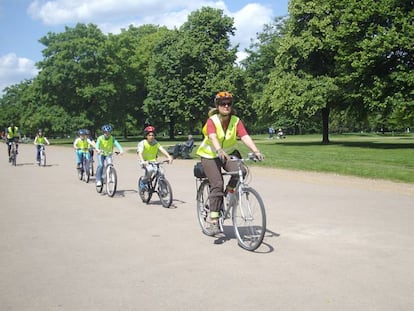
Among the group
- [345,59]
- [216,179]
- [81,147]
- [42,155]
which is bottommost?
[42,155]

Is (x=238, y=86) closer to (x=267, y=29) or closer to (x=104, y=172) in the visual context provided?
(x=267, y=29)

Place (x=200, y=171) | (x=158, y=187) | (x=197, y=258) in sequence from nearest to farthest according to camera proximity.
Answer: (x=197, y=258)
(x=200, y=171)
(x=158, y=187)

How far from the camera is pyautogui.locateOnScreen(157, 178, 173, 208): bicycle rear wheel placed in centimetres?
924

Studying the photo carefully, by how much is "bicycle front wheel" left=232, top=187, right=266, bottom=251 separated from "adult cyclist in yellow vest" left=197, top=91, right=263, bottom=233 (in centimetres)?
35

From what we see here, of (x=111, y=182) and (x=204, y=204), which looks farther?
(x=111, y=182)

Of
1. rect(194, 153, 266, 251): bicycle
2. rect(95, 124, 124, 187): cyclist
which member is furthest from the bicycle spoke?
rect(194, 153, 266, 251): bicycle

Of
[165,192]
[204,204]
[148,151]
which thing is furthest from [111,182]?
[204,204]

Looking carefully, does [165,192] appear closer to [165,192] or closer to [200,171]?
[165,192]

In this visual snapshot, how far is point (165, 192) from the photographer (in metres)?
9.38

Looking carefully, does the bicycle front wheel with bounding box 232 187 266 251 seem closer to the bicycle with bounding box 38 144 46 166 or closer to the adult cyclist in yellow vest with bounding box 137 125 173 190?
the adult cyclist in yellow vest with bounding box 137 125 173 190

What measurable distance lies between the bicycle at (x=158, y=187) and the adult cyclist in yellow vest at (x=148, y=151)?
0.30ft

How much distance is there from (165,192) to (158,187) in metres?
0.31

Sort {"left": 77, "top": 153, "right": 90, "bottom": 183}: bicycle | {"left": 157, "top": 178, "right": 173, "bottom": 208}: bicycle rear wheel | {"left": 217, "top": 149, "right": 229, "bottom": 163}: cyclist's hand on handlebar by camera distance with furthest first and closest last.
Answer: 1. {"left": 77, "top": 153, "right": 90, "bottom": 183}: bicycle
2. {"left": 157, "top": 178, "right": 173, "bottom": 208}: bicycle rear wheel
3. {"left": 217, "top": 149, "right": 229, "bottom": 163}: cyclist's hand on handlebar

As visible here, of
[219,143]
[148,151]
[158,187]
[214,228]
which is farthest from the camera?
[148,151]
